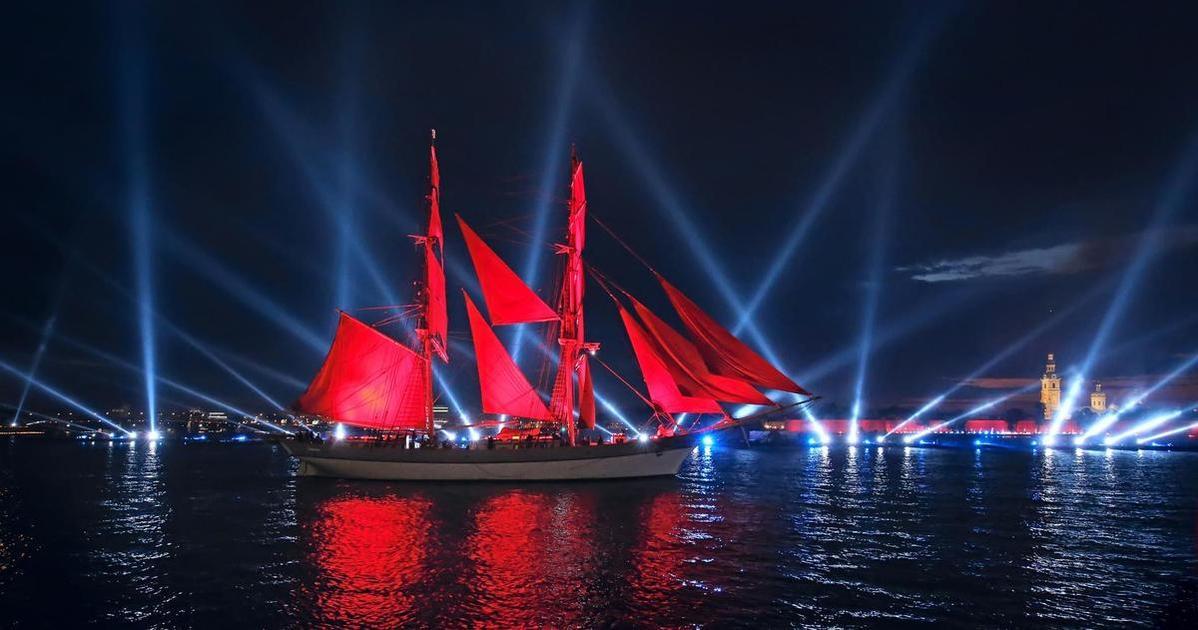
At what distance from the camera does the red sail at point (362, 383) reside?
55.4 m

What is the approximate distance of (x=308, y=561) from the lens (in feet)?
83.0

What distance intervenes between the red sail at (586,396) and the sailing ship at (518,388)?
0.09 meters

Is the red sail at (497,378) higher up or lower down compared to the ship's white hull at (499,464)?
higher up

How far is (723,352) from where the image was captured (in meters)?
49.4

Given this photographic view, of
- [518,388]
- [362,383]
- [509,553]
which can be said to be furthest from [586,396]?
[509,553]

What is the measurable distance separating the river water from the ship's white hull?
261cm

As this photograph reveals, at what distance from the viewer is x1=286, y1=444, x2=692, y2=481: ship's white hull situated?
50.8m

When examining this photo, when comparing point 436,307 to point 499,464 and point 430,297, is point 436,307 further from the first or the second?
point 499,464

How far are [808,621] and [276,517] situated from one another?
2657 centimetres

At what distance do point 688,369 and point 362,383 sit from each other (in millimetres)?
23108

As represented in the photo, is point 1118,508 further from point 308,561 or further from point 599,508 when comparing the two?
point 308,561

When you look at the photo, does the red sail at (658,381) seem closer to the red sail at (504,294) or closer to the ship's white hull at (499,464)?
the ship's white hull at (499,464)

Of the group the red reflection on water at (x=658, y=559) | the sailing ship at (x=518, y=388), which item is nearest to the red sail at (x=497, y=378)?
the sailing ship at (x=518, y=388)

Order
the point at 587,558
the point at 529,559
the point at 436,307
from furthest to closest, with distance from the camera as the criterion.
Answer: the point at 436,307, the point at 587,558, the point at 529,559
